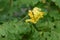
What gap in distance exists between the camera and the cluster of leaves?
1.86m

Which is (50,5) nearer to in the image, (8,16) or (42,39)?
(8,16)

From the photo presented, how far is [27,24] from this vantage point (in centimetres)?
194

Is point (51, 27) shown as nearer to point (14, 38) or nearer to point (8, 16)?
point (14, 38)

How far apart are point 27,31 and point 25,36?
158 mm

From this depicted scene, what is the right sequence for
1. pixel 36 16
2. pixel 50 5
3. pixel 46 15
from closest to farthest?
pixel 36 16
pixel 46 15
pixel 50 5

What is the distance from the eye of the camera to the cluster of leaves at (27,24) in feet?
6.09

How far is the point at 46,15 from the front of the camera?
93.1 inches

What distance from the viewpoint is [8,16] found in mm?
2469

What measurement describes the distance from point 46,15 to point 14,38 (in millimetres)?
635

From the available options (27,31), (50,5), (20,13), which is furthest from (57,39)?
(20,13)

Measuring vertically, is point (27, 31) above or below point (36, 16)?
below

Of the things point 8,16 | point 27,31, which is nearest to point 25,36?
point 27,31

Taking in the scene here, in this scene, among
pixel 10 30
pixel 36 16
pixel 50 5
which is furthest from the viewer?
pixel 50 5

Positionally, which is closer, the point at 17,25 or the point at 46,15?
the point at 17,25
